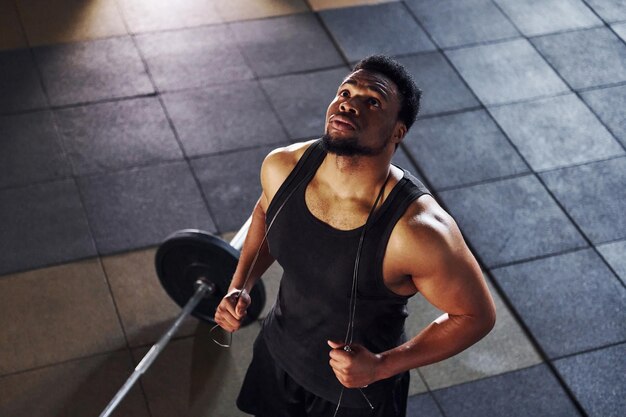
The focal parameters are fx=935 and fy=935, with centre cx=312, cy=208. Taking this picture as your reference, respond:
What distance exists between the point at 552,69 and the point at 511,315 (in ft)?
6.62

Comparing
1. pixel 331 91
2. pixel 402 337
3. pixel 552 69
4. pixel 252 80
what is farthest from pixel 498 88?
pixel 402 337

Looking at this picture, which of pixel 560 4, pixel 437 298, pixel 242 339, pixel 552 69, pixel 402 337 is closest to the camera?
pixel 437 298

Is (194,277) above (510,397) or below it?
above

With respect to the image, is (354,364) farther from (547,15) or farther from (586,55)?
(547,15)

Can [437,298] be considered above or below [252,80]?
above

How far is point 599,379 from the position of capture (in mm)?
3814

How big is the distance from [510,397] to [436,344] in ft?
4.83

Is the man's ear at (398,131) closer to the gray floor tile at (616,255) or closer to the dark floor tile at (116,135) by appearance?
the gray floor tile at (616,255)

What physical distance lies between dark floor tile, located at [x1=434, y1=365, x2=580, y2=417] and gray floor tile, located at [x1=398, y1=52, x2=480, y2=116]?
1.76 metres

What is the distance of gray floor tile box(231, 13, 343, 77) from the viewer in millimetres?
5254

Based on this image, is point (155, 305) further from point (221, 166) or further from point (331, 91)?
point (331, 91)

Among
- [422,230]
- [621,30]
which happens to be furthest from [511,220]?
[422,230]

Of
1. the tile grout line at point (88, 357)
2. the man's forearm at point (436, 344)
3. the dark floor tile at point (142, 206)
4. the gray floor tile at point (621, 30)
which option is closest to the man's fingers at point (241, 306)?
the man's forearm at point (436, 344)

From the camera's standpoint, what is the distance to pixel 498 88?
17.4 ft
